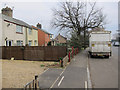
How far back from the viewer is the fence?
15727mm

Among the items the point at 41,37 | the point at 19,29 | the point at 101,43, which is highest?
the point at 19,29

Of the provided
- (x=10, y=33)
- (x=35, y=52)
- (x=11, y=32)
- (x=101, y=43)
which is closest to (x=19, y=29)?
(x=11, y=32)

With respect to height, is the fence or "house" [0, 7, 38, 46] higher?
"house" [0, 7, 38, 46]

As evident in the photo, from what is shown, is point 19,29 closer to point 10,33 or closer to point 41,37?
point 10,33

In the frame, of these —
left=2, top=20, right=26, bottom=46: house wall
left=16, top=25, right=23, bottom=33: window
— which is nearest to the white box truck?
left=2, top=20, right=26, bottom=46: house wall

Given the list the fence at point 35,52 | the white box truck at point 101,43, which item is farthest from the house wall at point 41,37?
the white box truck at point 101,43

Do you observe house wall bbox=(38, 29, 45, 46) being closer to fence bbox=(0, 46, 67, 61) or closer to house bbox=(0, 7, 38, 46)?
house bbox=(0, 7, 38, 46)

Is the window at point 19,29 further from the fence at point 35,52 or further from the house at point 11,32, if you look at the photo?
the fence at point 35,52

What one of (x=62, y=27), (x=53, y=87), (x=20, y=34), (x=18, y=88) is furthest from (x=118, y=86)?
(x=62, y=27)

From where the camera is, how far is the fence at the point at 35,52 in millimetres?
15727

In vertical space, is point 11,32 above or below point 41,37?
below

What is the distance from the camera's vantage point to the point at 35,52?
16188 millimetres

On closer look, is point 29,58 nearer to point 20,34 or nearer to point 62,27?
point 20,34

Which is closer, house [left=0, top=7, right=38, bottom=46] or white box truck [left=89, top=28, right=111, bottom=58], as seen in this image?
white box truck [left=89, top=28, right=111, bottom=58]
